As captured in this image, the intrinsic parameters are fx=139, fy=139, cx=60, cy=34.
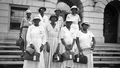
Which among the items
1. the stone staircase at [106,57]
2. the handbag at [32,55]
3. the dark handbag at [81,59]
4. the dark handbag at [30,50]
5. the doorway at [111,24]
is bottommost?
the stone staircase at [106,57]

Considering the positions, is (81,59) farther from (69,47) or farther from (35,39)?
(35,39)

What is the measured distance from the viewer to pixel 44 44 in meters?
5.07

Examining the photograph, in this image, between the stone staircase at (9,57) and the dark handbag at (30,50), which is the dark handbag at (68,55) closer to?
the dark handbag at (30,50)

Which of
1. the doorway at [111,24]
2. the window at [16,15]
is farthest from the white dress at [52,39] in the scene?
the doorway at [111,24]

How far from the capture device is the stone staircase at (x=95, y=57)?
6.82 metres

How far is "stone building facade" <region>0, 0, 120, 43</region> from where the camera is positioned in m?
11.0

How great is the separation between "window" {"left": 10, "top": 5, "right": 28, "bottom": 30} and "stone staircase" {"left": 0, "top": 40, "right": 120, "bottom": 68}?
3336mm

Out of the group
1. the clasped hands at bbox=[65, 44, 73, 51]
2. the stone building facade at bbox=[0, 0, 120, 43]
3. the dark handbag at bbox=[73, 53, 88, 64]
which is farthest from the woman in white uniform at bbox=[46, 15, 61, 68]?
the stone building facade at bbox=[0, 0, 120, 43]

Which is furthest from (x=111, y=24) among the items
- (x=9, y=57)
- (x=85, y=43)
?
(x=9, y=57)

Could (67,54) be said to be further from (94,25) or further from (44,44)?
(94,25)

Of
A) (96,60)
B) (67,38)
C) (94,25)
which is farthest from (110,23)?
(67,38)

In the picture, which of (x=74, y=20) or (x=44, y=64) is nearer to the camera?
(x=44, y=64)

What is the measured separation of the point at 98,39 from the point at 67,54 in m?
8.40

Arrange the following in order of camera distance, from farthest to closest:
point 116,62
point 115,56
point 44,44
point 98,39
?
point 98,39 < point 115,56 < point 116,62 < point 44,44
